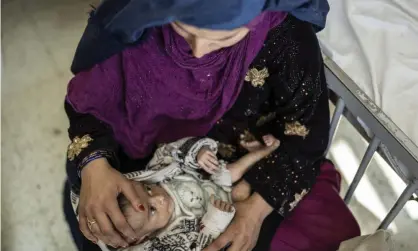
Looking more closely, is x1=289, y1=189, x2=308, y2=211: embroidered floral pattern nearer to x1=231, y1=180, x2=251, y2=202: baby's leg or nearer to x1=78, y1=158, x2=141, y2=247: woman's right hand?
x1=231, y1=180, x2=251, y2=202: baby's leg

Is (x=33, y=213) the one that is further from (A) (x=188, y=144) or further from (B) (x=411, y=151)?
(B) (x=411, y=151)

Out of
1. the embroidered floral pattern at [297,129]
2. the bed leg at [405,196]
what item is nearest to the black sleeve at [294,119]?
the embroidered floral pattern at [297,129]

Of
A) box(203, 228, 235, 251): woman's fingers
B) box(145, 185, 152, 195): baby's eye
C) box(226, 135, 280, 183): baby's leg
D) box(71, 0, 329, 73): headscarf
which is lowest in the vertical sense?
box(203, 228, 235, 251): woman's fingers

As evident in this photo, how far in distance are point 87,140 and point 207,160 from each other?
0.20 meters

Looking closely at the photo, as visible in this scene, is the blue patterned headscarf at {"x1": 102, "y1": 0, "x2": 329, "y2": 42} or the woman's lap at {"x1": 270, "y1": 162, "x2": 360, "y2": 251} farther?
the woman's lap at {"x1": 270, "y1": 162, "x2": 360, "y2": 251}

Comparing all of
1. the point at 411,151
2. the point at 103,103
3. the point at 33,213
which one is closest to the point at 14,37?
the point at 33,213

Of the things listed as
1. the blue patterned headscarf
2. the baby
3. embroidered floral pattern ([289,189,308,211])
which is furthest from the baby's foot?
the blue patterned headscarf

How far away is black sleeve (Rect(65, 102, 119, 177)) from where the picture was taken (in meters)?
0.98

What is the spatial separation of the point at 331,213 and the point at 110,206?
0.39 m

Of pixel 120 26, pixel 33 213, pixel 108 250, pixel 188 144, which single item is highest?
pixel 120 26

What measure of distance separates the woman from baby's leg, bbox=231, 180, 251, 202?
0.02m

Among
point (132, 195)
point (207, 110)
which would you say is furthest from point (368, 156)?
point (132, 195)

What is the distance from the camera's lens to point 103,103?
3.23ft

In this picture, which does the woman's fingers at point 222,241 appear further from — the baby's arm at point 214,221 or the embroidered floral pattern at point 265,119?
the embroidered floral pattern at point 265,119
